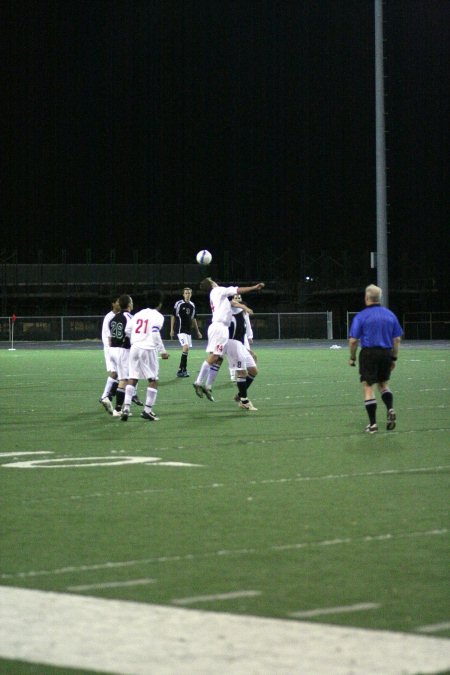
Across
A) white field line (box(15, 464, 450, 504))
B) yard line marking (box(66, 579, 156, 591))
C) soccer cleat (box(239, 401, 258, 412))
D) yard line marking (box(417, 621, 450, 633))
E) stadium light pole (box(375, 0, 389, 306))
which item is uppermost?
stadium light pole (box(375, 0, 389, 306))

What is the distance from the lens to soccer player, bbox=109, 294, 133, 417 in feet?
60.0

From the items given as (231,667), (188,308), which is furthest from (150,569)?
(188,308)

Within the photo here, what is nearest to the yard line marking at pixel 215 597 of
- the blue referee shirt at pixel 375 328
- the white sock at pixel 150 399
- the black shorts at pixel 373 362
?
the black shorts at pixel 373 362

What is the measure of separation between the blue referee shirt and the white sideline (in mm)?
9730

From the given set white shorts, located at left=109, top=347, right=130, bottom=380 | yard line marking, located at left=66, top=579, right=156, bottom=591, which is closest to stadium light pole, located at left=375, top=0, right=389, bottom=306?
white shorts, located at left=109, top=347, right=130, bottom=380

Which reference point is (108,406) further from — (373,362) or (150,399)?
(373,362)

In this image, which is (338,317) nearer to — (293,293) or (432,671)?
(293,293)

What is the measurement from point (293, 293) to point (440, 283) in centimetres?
1108

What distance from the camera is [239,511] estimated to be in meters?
9.27

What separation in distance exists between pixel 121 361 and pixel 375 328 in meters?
4.59

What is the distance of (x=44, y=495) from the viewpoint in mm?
10203

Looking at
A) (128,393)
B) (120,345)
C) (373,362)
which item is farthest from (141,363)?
(373,362)

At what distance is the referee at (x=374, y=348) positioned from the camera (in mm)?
15414

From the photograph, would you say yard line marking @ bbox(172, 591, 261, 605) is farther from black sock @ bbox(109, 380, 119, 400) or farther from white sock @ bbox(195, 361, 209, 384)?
white sock @ bbox(195, 361, 209, 384)
